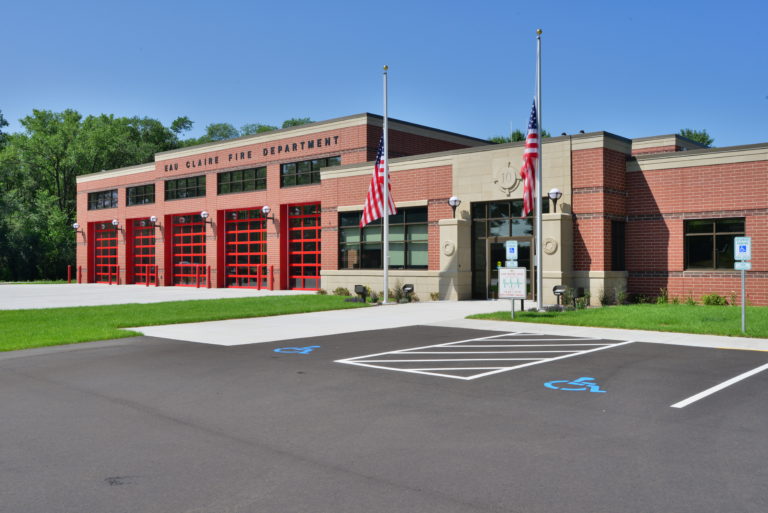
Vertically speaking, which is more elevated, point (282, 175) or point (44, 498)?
point (282, 175)

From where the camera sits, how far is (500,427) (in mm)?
6516


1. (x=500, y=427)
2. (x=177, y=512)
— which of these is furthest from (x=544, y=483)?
(x=177, y=512)

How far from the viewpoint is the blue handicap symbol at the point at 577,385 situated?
8.40m

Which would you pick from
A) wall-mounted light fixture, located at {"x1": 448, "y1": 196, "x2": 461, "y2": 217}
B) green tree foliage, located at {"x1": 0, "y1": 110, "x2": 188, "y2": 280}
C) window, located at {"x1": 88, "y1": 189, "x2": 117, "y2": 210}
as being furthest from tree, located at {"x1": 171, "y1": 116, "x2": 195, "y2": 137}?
wall-mounted light fixture, located at {"x1": 448, "y1": 196, "x2": 461, "y2": 217}

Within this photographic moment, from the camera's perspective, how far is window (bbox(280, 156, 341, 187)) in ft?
109

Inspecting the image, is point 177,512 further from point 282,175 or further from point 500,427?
point 282,175

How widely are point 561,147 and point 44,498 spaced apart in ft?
68.2

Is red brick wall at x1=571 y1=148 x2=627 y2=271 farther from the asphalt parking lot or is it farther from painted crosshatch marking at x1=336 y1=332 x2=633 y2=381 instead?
the asphalt parking lot

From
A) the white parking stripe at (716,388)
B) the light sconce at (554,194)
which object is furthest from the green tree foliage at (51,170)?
the white parking stripe at (716,388)

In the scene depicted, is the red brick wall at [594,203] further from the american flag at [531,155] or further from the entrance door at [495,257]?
the american flag at [531,155]

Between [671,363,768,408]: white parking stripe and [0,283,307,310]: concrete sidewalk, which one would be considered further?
[0,283,307,310]: concrete sidewalk

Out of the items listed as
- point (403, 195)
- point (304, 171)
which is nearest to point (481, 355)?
point (403, 195)

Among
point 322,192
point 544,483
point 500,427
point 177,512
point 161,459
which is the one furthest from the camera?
point 322,192

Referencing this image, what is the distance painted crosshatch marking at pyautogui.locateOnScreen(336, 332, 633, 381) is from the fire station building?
926 centimetres
